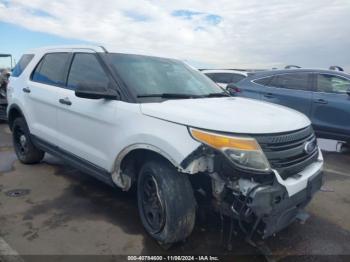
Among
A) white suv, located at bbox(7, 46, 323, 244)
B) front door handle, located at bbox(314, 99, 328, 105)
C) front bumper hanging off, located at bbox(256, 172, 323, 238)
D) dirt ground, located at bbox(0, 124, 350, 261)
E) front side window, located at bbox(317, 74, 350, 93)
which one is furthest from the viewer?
front door handle, located at bbox(314, 99, 328, 105)

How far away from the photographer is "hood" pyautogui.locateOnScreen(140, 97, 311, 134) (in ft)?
8.80

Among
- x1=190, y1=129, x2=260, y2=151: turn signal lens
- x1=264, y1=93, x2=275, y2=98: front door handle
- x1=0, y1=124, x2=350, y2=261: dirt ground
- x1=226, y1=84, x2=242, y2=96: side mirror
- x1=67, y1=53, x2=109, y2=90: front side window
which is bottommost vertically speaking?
x1=0, y1=124, x2=350, y2=261: dirt ground

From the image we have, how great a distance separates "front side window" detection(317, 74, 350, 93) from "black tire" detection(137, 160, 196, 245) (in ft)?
15.9

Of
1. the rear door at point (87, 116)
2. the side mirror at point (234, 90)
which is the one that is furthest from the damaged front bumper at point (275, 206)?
the side mirror at point (234, 90)

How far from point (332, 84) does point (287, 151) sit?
4405 millimetres

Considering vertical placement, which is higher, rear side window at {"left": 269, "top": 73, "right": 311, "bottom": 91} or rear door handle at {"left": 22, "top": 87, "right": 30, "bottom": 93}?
rear door handle at {"left": 22, "top": 87, "right": 30, "bottom": 93}

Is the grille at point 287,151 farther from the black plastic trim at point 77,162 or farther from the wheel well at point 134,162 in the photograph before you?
the black plastic trim at point 77,162

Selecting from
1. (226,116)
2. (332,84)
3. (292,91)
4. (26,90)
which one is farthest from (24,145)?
(332,84)

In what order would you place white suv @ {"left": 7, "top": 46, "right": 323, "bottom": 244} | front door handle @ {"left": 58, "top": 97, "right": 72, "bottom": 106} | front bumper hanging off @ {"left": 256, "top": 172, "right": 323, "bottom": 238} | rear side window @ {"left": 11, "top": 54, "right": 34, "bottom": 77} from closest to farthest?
front bumper hanging off @ {"left": 256, "top": 172, "right": 323, "bottom": 238} → white suv @ {"left": 7, "top": 46, "right": 323, "bottom": 244} → front door handle @ {"left": 58, "top": 97, "right": 72, "bottom": 106} → rear side window @ {"left": 11, "top": 54, "right": 34, "bottom": 77}

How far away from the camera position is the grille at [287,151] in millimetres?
2691

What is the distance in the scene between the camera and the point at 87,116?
12.0ft

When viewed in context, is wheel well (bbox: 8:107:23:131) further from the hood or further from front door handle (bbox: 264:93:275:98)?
front door handle (bbox: 264:93:275:98)

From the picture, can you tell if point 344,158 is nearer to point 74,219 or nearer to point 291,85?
point 291,85

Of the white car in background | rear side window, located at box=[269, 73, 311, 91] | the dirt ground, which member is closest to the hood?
the dirt ground
